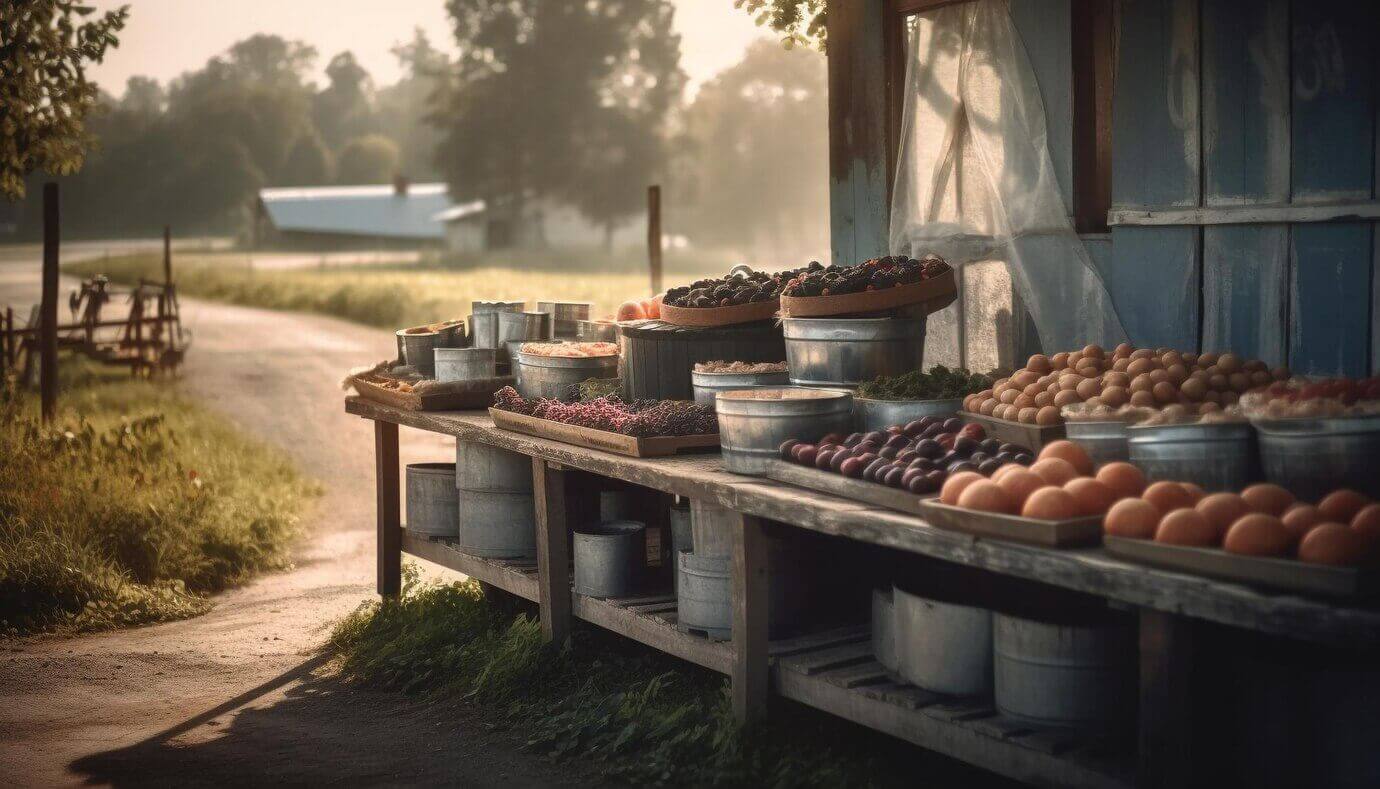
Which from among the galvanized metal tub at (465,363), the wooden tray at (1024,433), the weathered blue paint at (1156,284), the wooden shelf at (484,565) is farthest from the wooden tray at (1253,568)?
the galvanized metal tub at (465,363)

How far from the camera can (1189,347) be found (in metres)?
6.39

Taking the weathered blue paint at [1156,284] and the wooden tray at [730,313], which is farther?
the wooden tray at [730,313]

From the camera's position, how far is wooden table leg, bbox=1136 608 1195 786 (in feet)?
12.9

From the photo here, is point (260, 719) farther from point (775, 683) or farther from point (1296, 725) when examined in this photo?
point (1296, 725)

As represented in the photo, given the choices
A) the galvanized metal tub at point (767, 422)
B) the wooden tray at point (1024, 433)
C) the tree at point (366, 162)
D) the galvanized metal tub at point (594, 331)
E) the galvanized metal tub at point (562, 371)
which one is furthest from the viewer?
the tree at point (366, 162)

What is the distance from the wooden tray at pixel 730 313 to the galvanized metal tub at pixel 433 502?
202 cm

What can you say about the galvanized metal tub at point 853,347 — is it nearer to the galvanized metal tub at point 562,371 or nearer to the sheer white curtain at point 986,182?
the sheer white curtain at point 986,182

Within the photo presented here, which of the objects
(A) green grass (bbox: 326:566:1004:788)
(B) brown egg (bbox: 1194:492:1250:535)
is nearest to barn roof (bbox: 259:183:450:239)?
(A) green grass (bbox: 326:566:1004:788)

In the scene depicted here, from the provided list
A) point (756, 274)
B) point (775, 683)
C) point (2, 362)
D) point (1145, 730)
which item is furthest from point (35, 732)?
point (2, 362)

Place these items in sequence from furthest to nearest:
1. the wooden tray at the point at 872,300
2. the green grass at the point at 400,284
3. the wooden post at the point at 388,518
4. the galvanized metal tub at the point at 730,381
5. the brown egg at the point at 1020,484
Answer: the green grass at the point at 400,284 < the wooden post at the point at 388,518 < the galvanized metal tub at the point at 730,381 < the wooden tray at the point at 872,300 < the brown egg at the point at 1020,484

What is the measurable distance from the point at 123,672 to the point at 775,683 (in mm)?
3812

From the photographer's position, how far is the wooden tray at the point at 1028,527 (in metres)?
A: 4.07

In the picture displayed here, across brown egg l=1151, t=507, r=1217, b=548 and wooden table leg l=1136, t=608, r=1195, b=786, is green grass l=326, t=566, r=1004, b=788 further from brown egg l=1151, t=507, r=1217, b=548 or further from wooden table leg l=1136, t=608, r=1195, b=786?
brown egg l=1151, t=507, r=1217, b=548

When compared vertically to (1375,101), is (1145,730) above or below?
below
